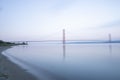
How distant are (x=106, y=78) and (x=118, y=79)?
0.61 meters

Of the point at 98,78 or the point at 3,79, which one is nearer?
the point at 3,79

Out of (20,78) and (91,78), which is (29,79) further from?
(91,78)

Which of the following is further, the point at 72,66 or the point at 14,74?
the point at 72,66

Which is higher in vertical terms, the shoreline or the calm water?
the shoreline

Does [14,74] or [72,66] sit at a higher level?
[14,74]

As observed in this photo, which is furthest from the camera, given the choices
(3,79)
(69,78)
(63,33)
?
(63,33)

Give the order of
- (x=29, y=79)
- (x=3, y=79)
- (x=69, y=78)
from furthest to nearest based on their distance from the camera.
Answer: (x=69, y=78) < (x=29, y=79) < (x=3, y=79)

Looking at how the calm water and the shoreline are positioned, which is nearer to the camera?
the shoreline

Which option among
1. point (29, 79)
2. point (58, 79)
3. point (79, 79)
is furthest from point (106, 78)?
point (29, 79)

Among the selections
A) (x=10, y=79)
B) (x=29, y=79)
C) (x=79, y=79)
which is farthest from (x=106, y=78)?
(x=10, y=79)

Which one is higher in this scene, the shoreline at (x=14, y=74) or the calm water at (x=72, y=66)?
the shoreline at (x=14, y=74)

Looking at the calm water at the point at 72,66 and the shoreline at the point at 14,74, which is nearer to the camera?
the shoreline at the point at 14,74

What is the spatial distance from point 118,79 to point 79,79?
199 cm

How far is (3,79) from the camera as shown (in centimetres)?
795
